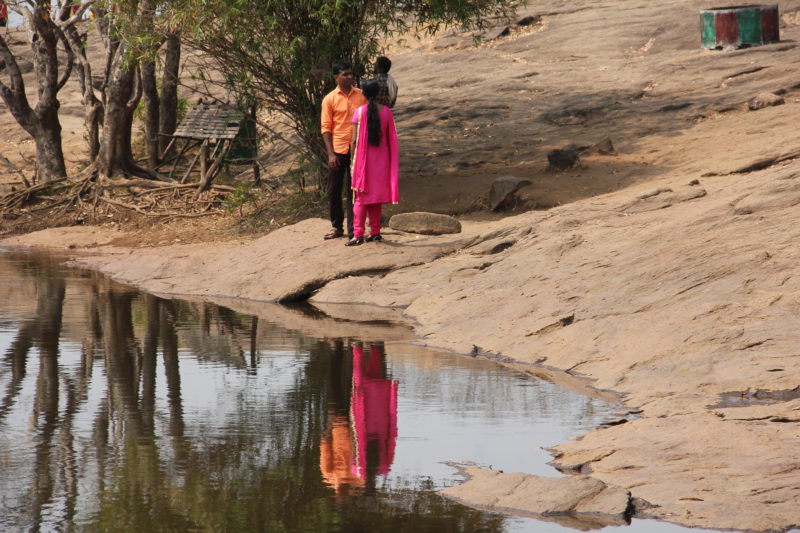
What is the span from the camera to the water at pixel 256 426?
4.36 metres

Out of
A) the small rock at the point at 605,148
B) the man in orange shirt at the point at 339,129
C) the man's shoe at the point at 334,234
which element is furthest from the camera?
the small rock at the point at 605,148

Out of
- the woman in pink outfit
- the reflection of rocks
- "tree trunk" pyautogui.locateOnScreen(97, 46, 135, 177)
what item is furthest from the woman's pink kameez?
"tree trunk" pyautogui.locateOnScreen(97, 46, 135, 177)

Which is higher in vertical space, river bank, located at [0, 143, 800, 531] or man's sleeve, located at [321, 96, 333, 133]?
man's sleeve, located at [321, 96, 333, 133]

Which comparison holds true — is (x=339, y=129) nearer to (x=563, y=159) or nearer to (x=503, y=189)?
(x=503, y=189)

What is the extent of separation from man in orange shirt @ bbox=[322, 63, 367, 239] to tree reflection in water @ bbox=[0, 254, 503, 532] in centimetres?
218

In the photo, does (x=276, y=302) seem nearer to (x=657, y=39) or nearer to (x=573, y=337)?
(x=573, y=337)

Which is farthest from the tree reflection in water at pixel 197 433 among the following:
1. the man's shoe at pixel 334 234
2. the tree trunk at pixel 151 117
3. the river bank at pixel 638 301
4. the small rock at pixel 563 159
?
the tree trunk at pixel 151 117

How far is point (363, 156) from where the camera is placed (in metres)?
10.2

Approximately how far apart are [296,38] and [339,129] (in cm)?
289

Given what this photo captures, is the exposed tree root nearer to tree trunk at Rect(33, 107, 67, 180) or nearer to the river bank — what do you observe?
tree trunk at Rect(33, 107, 67, 180)

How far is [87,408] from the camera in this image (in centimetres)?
598

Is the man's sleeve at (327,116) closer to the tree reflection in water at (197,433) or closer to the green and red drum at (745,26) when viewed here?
the tree reflection in water at (197,433)

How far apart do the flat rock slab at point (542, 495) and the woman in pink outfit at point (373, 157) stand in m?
5.76

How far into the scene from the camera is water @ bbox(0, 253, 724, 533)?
4.36 m
